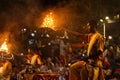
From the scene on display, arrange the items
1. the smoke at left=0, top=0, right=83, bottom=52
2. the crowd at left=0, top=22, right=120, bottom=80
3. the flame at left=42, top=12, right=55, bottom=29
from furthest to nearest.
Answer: the flame at left=42, top=12, right=55, bottom=29
the smoke at left=0, top=0, right=83, bottom=52
the crowd at left=0, top=22, right=120, bottom=80

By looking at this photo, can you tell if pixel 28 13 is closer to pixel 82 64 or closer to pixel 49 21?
pixel 49 21

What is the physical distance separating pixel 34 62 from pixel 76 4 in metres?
7.02

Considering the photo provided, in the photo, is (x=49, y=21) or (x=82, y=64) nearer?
(x=82, y=64)

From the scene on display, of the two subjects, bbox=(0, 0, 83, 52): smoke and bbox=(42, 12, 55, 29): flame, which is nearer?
bbox=(0, 0, 83, 52): smoke

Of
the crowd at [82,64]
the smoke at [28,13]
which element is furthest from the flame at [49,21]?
the crowd at [82,64]

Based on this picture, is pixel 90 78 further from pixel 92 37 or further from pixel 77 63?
pixel 92 37

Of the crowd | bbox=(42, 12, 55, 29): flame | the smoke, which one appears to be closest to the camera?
the crowd

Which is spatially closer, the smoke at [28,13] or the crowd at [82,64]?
the crowd at [82,64]

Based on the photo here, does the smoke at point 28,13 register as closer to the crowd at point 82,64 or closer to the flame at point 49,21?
the flame at point 49,21

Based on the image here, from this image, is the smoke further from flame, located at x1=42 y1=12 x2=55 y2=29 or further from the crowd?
the crowd

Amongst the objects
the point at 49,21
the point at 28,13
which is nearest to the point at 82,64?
the point at 49,21

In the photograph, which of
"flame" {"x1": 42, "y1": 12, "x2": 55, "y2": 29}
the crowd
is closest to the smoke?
"flame" {"x1": 42, "y1": 12, "x2": 55, "y2": 29}

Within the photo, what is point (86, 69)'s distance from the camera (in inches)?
333

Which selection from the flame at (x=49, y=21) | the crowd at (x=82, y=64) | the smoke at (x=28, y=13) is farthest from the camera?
the flame at (x=49, y=21)
